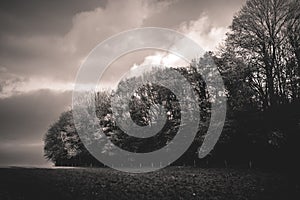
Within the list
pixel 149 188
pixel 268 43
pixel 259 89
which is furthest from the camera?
pixel 259 89

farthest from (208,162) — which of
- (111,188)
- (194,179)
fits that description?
(111,188)

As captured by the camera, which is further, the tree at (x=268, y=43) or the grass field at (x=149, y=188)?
the tree at (x=268, y=43)

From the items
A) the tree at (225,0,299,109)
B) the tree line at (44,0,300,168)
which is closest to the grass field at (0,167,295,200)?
the tree line at (44,0,300,168)

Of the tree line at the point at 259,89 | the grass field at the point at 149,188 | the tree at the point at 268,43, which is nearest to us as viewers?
the grass field at the point at 149,188

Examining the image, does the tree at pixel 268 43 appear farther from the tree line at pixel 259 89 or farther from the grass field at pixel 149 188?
the grass field at pixel 149 188

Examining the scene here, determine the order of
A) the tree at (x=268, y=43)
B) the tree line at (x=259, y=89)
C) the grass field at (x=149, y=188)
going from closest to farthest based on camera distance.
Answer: the grass field at (x=149, y=188), the tree line at (x=259, y=89), the tree at (x=268, y=43)

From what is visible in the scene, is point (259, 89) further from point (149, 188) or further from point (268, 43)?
point (149, 188)

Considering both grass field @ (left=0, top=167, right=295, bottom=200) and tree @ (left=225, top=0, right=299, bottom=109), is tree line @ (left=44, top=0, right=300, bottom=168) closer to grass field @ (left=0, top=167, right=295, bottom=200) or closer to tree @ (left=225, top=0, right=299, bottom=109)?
tree @ (left=225, top=0, right=299, bottom=109)

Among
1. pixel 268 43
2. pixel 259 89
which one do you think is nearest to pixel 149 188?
pixel 259 89

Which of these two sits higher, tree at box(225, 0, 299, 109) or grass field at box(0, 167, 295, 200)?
tree at box(225, 0, 299, 109)

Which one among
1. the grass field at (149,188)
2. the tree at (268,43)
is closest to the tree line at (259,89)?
the tree at (268,43)

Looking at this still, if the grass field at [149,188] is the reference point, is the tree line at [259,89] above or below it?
above

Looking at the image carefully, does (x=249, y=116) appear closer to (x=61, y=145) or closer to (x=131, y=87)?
(x=131, y=87)

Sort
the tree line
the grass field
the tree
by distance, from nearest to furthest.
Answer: the grass field → the tree line → the tree
